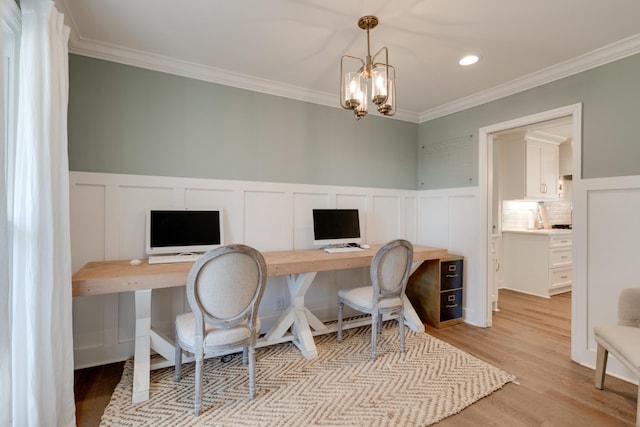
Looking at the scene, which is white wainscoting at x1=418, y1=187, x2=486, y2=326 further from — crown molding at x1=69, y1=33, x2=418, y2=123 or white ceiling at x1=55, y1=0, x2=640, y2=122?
crown molding at x1=69, y1=33, x2=418, y2=123

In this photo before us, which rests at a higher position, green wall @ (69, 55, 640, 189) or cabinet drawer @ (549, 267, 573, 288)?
green wall @ (69, 55, 640, 189)

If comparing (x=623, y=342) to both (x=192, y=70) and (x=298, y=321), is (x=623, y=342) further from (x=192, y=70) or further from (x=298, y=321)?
(x=192, y=70)

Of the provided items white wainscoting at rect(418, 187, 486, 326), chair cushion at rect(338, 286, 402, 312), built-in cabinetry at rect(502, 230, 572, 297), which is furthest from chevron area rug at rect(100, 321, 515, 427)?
built-in cabinetry at rect(502, 230, 572, 297)

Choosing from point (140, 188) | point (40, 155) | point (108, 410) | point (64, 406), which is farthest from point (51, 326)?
point (140, 188)

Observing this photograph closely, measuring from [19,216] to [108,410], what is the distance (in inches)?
49.3

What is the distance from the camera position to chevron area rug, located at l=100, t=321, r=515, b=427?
179 cm

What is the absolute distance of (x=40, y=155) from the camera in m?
1.47

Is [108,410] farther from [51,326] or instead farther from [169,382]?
[51,326]

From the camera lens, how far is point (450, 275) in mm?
3246

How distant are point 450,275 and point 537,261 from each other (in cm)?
203

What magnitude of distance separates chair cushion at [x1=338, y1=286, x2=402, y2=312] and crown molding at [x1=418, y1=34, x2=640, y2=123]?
224 cm

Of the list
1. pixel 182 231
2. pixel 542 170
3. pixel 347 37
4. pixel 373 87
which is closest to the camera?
pixel 373 87

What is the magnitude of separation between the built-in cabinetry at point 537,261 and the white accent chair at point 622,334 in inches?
96.7

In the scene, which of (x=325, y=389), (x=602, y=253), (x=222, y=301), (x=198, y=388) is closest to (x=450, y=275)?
(x=602, y=253)
